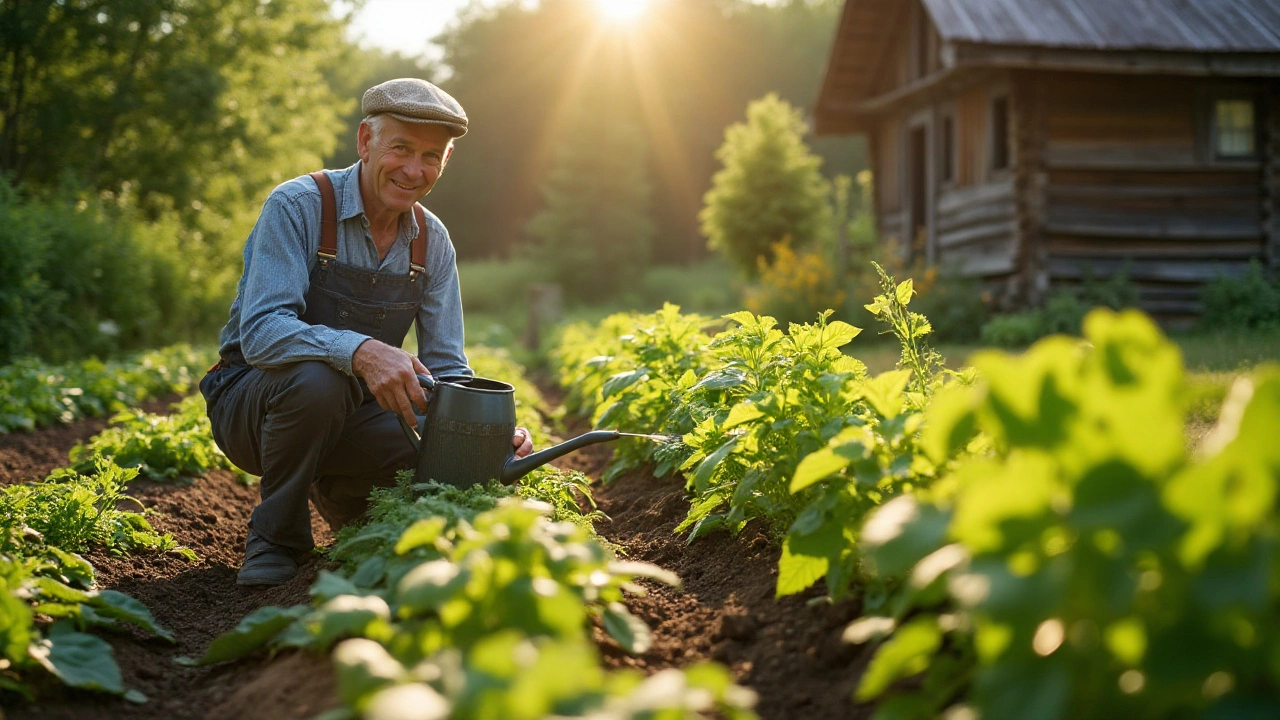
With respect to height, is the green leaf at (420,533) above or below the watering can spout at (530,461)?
above

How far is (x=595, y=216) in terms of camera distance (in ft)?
96.5

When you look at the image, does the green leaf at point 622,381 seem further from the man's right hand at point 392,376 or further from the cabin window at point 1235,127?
the cabin window at point 1235,127

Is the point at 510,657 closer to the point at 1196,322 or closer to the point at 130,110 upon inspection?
the point at 1196,322

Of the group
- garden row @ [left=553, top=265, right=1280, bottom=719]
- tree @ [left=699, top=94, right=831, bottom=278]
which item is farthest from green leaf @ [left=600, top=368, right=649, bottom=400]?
tree @ [left=699, top=94, right=831, bottom=278]

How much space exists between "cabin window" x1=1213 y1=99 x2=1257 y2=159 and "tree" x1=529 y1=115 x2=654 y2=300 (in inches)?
735

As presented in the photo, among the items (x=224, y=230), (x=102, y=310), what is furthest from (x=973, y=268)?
(x=224, y=230)

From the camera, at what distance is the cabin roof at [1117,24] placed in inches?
400

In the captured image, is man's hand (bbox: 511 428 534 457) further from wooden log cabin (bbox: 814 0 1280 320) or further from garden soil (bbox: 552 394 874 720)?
wooden log cabin (bbox: 814 0 1280 320)

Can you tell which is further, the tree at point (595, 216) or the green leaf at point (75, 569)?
the tree at point (595, 216)

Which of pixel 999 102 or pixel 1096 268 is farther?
pixel 999 102

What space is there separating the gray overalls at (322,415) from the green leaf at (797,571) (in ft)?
5.68

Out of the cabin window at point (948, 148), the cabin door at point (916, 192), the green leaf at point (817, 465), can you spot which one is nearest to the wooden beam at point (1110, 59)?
the cabin window at point (948, 148)

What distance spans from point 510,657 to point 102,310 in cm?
1166

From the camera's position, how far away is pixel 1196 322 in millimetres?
10914
